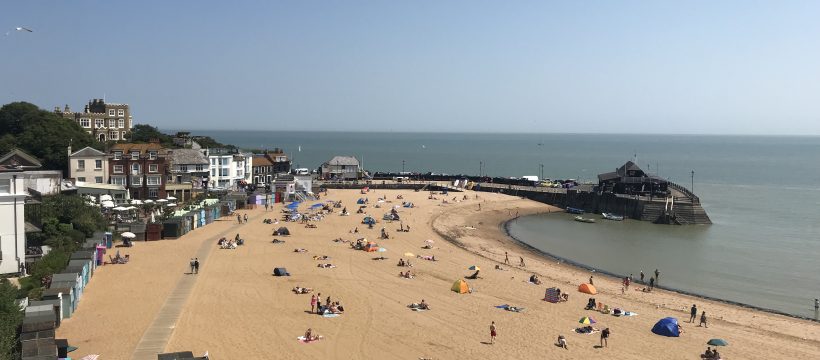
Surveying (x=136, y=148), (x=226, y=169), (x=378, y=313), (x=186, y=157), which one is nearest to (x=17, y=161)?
(x=136, y=148)

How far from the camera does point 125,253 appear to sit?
35094 millimetres

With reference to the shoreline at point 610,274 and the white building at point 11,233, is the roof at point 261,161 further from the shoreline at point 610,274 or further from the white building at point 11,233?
the white building at point 11,233

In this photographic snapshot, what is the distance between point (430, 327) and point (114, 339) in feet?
35.4

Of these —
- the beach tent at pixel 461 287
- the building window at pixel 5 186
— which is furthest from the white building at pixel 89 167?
the beach tent at pixel 461 287

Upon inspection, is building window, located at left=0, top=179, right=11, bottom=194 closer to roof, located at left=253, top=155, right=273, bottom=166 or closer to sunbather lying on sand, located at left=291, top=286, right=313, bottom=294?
sunbather lying on sand, located at left=291, top=286, right=313, bottom=294

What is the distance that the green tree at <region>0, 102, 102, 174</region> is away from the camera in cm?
5906

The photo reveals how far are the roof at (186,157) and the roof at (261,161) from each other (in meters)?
13.9

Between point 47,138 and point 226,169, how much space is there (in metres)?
17.2

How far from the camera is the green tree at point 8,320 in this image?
16953 millimetres

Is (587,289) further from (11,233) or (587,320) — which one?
(11,233)

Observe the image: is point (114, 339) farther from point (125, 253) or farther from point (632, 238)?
point (632, 238)

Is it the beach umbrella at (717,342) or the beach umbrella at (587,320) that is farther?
the beach umbrella at (587,320)

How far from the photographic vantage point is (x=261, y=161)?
79.0 meters

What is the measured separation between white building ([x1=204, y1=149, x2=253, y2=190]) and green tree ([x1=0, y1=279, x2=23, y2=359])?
150 feet
